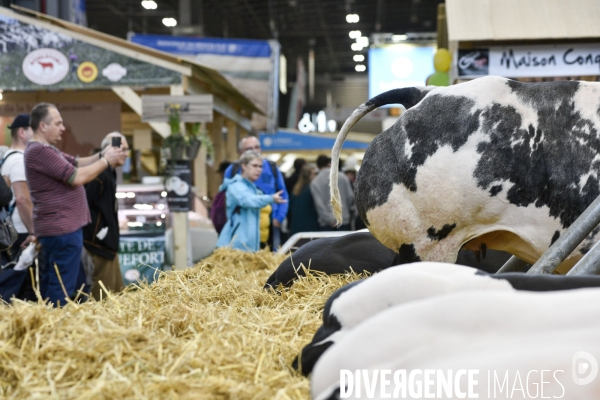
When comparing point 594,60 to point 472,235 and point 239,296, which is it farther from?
point 239,296

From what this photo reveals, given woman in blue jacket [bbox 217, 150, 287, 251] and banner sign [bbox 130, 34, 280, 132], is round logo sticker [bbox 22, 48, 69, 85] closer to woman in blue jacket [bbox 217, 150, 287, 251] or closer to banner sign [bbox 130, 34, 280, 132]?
woman in blue jacket [bbox 217, 150, 287, 251]

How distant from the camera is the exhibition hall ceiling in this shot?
24.4 m

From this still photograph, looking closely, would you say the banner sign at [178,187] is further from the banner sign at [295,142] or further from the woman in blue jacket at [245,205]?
the banner sign at [295,142]

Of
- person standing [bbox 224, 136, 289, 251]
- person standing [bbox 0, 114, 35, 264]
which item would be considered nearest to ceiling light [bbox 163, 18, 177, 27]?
person standing [bbox 224, 136, 289, 251]

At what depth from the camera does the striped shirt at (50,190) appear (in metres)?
5.11

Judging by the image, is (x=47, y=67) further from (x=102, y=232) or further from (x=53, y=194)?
(x=53, y=194)

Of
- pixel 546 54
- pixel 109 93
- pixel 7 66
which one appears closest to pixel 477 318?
pixel 546 54

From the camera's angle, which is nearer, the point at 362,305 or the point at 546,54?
the point at 362,305

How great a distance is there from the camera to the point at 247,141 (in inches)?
311

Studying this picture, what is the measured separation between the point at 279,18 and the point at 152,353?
85.1ft

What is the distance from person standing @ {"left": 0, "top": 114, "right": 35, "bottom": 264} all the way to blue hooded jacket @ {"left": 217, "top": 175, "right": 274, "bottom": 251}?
6.30 feet

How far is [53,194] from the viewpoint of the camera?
5.22 metres

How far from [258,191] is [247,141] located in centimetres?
85

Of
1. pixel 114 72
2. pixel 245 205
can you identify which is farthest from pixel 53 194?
pixel 114 72
